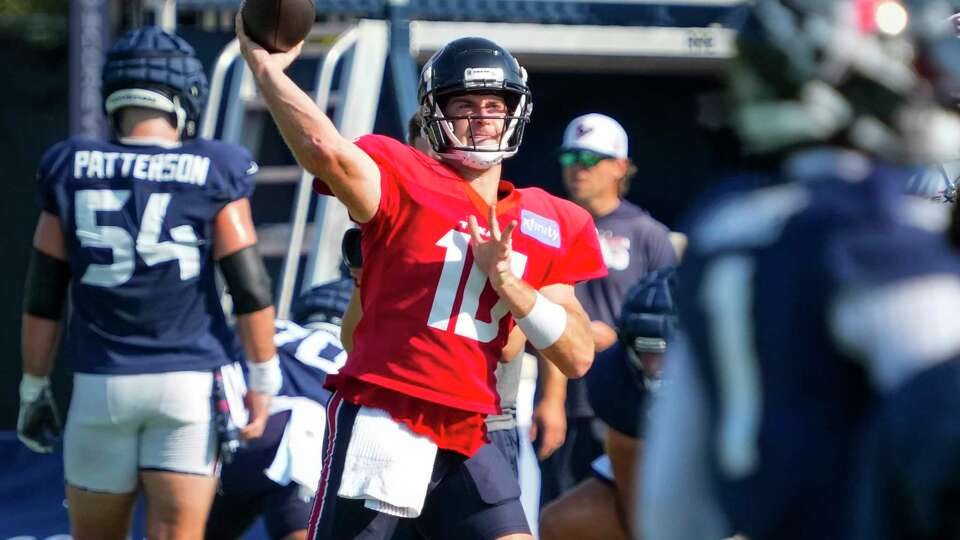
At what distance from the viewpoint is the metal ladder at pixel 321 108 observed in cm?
770

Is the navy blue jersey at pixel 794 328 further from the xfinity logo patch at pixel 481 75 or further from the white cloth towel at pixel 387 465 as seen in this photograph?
the xfinity logo patch at pixel 481 75

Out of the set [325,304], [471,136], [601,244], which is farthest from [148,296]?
[601,244]

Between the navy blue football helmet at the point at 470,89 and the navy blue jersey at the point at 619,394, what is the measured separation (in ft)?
2.82

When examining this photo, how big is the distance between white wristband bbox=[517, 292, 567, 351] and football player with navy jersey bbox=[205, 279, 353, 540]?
1.26m

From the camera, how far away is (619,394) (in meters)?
4.50

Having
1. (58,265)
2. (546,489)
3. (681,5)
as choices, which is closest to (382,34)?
(681,5)

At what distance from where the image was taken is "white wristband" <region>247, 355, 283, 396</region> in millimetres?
4840

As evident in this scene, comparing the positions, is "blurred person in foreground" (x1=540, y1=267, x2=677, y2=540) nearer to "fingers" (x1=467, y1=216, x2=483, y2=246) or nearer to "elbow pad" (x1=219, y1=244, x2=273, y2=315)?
"fingers" (x1=467, y1=216, x2=483, y2=246)

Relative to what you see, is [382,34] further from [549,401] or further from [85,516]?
[85,516]

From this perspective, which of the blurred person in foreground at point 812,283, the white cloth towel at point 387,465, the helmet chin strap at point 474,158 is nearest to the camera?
the blurred person in foreground at point 812,283

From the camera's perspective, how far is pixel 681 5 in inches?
344

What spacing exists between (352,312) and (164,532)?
3.83 feet

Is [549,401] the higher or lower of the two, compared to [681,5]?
lower

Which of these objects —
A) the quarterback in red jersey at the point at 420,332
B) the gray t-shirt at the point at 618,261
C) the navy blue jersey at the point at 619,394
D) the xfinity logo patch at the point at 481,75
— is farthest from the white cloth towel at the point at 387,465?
the gray t-shirt at the point at 618,261
